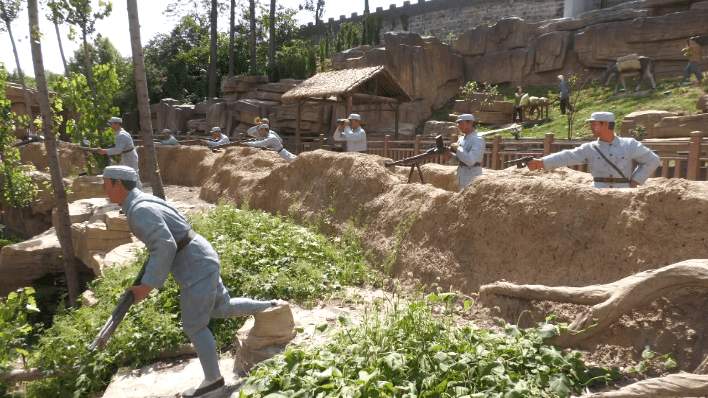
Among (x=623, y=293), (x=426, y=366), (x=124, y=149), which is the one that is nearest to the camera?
(x=426, y=366)

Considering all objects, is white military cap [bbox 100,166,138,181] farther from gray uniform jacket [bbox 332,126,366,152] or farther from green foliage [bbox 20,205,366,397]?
gray uniform jacket [bbox 332,126,366,152]

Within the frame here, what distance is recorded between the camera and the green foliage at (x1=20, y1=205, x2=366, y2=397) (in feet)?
15.3

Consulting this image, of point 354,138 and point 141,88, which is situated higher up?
point 141,88

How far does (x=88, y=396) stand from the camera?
451cm

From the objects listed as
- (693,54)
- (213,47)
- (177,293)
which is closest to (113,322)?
(177,293)

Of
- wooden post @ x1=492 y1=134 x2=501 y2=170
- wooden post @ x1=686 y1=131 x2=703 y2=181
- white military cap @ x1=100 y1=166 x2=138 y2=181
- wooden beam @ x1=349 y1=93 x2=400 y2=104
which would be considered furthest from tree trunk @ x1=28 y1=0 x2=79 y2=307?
wooden beam @ x1=349 y1=93 x2=400 y2=104

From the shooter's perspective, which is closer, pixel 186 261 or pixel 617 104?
pixel 186 261

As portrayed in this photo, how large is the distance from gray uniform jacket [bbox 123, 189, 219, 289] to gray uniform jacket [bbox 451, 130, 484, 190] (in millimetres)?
3955

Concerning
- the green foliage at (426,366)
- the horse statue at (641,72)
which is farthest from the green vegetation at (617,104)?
the green foliage at (426,366)

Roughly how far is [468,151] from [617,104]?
15.0 metres

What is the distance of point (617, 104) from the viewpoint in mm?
19047

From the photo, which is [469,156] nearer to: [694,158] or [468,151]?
[468,151]

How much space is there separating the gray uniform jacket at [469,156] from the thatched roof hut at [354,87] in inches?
447

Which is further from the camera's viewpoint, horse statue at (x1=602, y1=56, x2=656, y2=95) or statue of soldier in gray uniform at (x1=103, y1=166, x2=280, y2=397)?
horse statue at (x1=602, y1=56, x2=656, y2=95)
